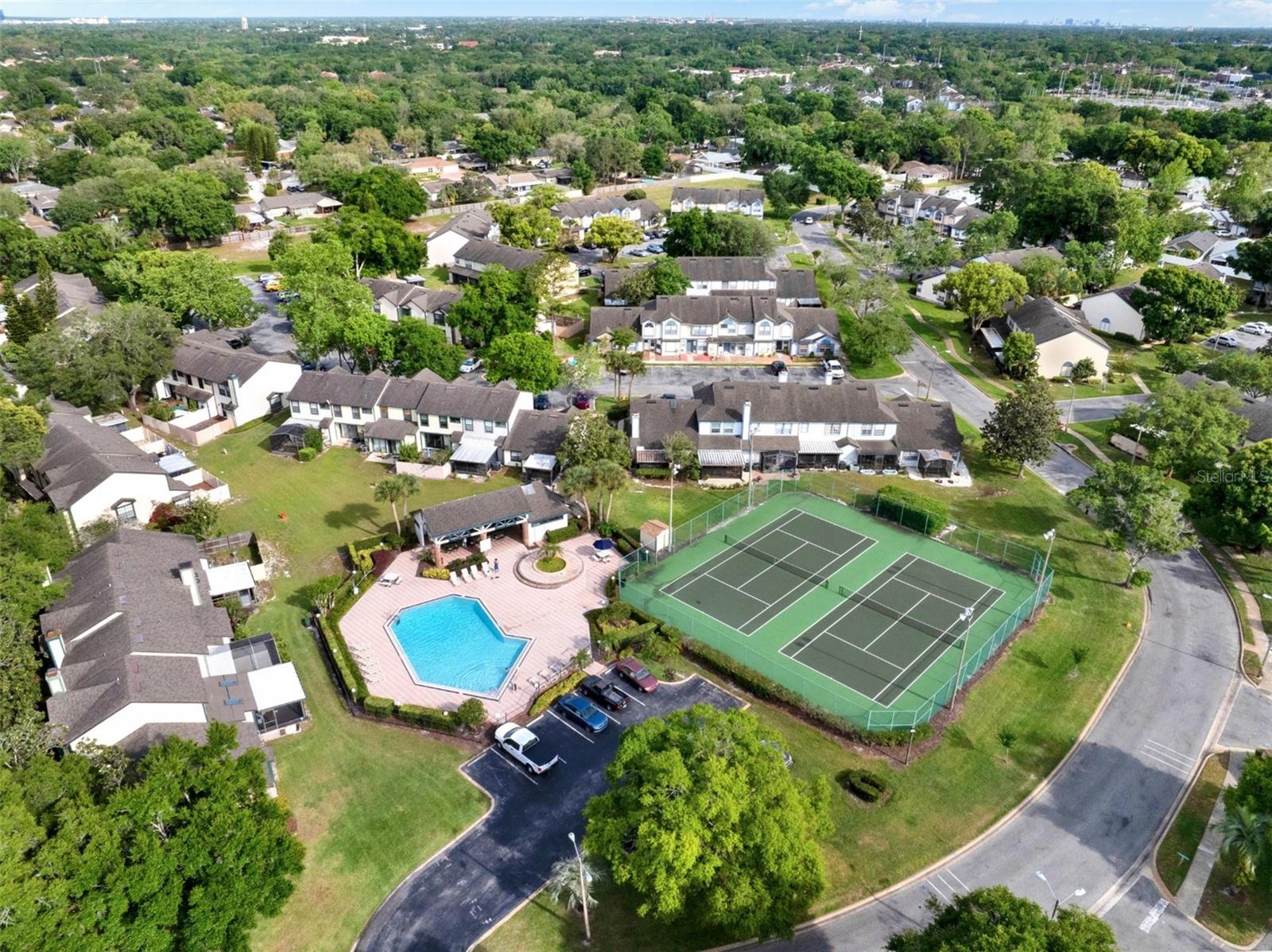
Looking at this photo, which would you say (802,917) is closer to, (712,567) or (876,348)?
(712,567)

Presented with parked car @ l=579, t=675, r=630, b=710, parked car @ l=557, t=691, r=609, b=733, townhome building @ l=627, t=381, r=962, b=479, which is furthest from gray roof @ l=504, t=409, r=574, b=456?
parked car @ l=557, t=691, r=609, b=733

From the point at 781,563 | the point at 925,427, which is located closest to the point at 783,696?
the point at 781,563

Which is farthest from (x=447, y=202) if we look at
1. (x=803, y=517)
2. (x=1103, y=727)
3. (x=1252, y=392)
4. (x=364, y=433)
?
(x=1103, y=727)

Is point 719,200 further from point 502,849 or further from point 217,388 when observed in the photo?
point 502,849

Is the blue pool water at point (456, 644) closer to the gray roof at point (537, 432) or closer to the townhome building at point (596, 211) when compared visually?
the gray roof at point (537, 432)

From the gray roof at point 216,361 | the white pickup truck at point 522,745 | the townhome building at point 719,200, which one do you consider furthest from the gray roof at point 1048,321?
the gray roof at point 216,361

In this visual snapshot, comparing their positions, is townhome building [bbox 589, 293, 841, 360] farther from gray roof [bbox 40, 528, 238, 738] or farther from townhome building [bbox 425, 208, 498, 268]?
gray roof [bbox 40, 528, 238, 738]
